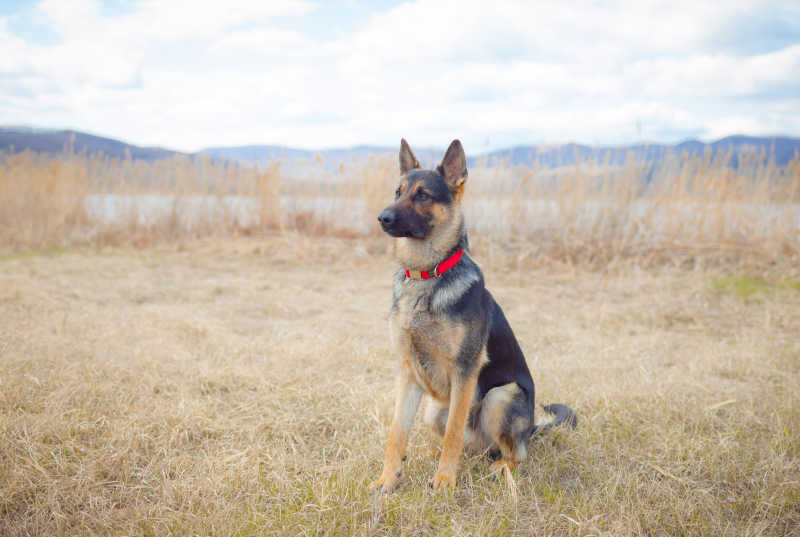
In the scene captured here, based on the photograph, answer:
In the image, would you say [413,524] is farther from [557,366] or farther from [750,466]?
[557,366]

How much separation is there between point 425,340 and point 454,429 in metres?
0.45

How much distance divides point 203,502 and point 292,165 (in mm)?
8188

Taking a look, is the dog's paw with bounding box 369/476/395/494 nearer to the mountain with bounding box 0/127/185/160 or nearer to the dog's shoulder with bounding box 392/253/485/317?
the dog's shoulder with bounding box 392/253/485/317

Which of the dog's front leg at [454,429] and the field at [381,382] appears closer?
the field at [381,382]

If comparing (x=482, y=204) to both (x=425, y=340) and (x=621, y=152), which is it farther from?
(x=425, y=340)

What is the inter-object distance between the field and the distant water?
0.06m

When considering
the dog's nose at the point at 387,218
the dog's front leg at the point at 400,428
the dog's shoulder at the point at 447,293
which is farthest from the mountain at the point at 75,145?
the dog's front leg at the point at 400,428

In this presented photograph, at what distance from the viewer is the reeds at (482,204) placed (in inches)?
309

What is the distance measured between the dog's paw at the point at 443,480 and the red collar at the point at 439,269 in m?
0.98

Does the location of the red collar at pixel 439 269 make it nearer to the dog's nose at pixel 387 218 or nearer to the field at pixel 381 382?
the dog's nose at pixel 387 218

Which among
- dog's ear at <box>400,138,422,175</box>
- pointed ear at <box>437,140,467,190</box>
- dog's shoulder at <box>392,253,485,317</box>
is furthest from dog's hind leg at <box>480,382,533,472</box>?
dog's ear at <box>400,138,422,175</box>

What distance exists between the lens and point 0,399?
2738 millimetres

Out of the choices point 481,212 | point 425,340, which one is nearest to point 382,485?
point 425,340

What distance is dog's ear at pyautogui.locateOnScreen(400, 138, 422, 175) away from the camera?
2.78 metres
